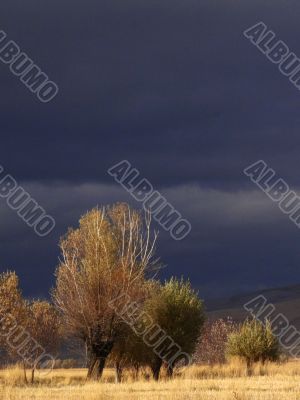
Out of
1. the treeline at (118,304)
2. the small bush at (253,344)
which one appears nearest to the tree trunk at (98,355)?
the treeline at (118,304)

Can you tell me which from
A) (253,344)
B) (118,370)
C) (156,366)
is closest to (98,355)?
(118,370)

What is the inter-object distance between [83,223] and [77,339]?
6471mm

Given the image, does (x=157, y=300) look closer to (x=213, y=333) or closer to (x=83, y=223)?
(x=83, y=223)

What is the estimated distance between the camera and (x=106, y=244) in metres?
40.2

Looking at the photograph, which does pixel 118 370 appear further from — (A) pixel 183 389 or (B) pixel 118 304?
(A) pixel 183 389

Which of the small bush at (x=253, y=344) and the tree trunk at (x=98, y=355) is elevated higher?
the small bush at (x=253, y=344)

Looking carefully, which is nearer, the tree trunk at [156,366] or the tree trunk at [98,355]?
the tree trunk at [98,355]

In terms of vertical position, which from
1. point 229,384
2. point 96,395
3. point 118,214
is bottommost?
point 96,395

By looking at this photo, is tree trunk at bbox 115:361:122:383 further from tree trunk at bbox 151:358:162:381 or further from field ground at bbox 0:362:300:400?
tree trunk at bbox 151:358:162:381

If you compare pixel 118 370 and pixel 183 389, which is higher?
pixel 183 389

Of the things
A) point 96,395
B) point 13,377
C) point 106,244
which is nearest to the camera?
point 96,395

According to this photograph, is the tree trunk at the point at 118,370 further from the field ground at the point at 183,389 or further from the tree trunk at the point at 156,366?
the tree trunk at the point at 156,366

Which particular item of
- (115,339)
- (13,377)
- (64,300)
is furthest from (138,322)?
(13,377)

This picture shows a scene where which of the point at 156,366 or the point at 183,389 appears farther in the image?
the point at 156,366
